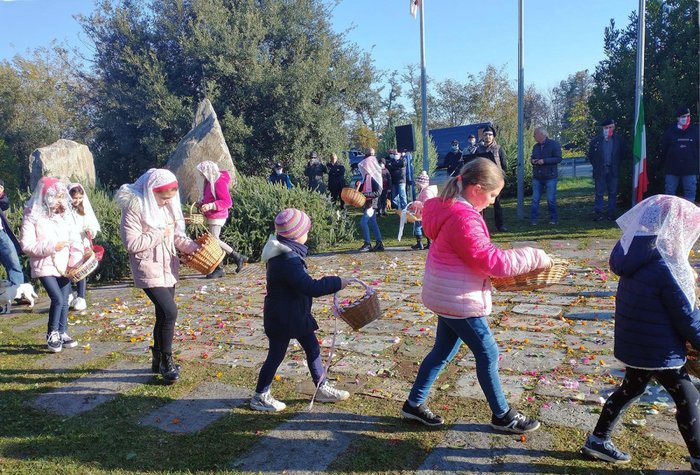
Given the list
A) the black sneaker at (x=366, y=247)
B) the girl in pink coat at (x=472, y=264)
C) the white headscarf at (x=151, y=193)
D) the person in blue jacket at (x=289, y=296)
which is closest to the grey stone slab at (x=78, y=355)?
the white headscarf at (x=151, y=193)

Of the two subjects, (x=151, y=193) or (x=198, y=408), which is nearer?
(x=198, y=408)

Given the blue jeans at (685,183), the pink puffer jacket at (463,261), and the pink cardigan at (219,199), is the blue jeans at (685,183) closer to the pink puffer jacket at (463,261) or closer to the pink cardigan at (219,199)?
the pink cardigan at (219,199)

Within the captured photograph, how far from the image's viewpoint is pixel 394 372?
4559 millimetres

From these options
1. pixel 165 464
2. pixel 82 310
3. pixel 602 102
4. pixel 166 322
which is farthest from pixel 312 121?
pixel 165 464

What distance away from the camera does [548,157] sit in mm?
11336

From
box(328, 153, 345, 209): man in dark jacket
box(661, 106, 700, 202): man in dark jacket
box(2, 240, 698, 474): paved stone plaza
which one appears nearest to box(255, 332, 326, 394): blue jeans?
box(2, 240, 698, 474): paved stone plaza

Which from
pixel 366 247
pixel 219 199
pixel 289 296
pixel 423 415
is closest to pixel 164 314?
pixel 289 296

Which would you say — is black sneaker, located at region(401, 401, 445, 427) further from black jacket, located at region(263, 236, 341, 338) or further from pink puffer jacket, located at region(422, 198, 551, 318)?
black jacket, located at region(263, 236, 341, 338)

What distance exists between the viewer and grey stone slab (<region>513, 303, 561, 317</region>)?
591 centimetres

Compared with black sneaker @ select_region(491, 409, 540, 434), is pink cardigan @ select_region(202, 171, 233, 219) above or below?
above

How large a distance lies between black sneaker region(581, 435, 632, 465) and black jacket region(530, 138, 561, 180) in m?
8.97

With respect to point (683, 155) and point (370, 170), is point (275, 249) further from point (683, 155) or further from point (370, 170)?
point (683, 155)

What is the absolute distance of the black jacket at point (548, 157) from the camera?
11312mm

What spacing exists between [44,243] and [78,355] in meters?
1.07
